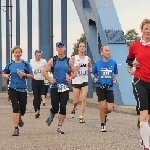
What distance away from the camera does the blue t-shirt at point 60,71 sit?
13.0 meters

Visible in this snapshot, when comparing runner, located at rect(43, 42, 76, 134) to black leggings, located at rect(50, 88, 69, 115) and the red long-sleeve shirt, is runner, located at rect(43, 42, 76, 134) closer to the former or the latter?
black leggings, located at rect(50, 88, 69, 115)

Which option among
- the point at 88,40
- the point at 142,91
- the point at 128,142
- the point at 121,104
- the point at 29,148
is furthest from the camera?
the point at 88,40

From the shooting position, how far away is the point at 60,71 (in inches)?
511

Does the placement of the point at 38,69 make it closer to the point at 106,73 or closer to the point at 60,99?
the point at 106,73

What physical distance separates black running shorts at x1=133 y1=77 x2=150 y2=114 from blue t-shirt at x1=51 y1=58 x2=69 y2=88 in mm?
3764

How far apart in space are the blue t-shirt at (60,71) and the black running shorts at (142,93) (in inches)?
148

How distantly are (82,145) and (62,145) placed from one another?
313 millimetres

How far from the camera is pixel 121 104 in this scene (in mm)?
23125

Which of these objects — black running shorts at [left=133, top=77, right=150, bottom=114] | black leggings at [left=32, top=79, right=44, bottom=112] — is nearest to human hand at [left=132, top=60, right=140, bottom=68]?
black running shorts at [left=133, top=77, right=150, bottom=114]

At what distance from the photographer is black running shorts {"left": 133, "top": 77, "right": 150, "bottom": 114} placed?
9148 mm

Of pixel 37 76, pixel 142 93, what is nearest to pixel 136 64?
pixel 142 93

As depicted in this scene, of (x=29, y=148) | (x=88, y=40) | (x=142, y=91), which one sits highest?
(x=88, y=40)

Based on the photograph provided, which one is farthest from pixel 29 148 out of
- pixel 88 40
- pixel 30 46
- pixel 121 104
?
pixel 30 46

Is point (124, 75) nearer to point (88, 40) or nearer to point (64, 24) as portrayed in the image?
point (88, 40)
